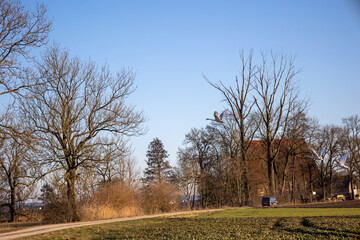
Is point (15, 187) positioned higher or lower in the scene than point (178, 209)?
higher

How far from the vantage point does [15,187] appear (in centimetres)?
3378

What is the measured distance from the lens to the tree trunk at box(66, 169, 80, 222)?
23125mm

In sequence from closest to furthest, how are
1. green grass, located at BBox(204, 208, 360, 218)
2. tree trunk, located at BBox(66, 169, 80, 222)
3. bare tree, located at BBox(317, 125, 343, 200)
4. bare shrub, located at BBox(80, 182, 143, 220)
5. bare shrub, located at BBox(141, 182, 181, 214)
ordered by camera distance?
green grass, located at BBox(204, 208, 360, 218)
tree trunk, located at BBox(66, 169, 80, 222)
bare shrub, located at BBox(80, 182, 143, 220)
bare shrub, located at BBox(141, 182, 181, 214)
bare tree, located at BBox(317, 125, 343, 200)

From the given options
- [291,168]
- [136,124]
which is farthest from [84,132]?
[291,168]

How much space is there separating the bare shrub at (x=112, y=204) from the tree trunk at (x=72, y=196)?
0.59 meters

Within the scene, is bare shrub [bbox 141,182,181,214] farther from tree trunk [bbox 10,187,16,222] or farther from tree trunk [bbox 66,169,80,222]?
tree trunk [bbox 10,187,16,222]

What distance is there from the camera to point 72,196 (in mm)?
23516

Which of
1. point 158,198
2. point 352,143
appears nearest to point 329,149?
point 352,143

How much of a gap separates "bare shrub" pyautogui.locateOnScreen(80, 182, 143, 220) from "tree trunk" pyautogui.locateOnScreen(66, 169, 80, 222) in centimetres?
59

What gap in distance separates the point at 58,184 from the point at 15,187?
1294 cm

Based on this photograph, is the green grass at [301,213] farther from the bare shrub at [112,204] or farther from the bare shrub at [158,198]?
the bare shrub at [158,198]

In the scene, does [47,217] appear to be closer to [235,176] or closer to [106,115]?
[106,115]

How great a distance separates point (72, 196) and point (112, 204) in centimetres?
381

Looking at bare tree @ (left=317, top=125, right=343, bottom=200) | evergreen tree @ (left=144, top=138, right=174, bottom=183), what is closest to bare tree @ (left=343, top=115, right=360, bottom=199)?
bare tree @ (left=317, top=125, right=343, bottom=200)
